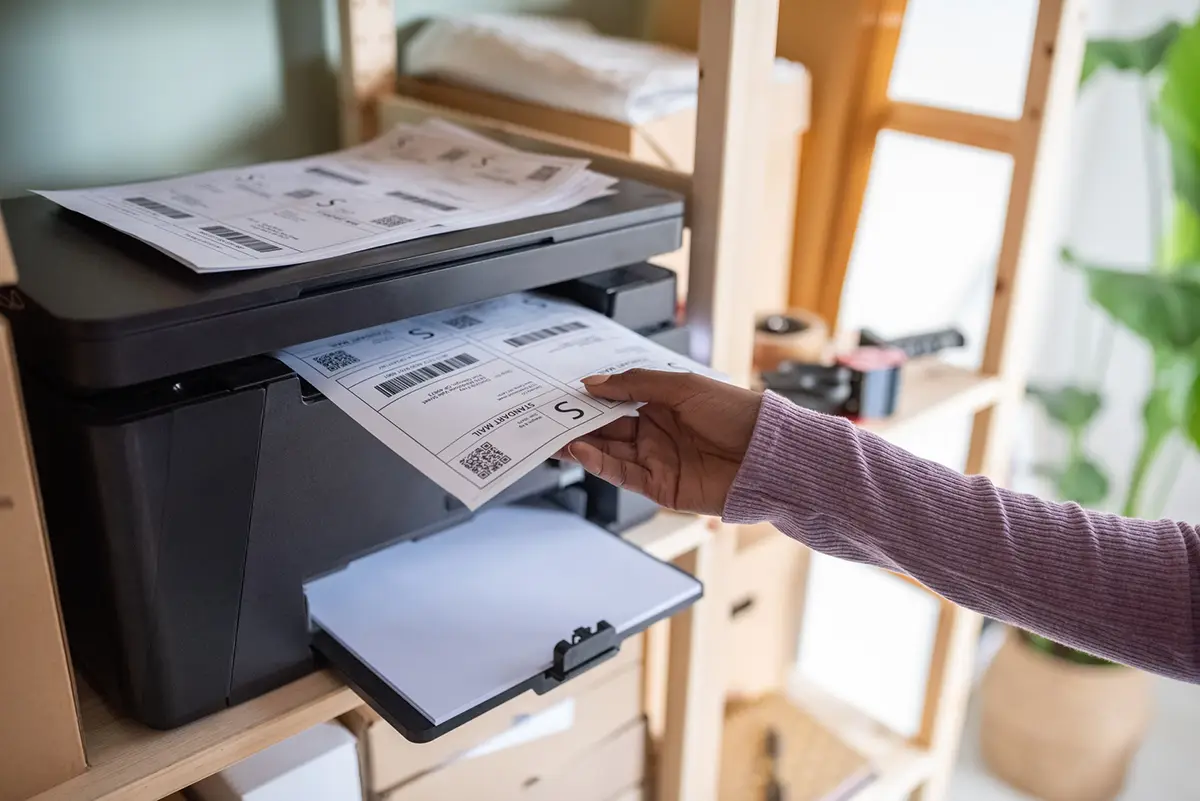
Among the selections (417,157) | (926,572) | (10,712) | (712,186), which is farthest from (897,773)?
(10,712)

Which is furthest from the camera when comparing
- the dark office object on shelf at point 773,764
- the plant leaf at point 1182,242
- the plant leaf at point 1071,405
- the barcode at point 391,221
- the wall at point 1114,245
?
the wall at point 1114,245

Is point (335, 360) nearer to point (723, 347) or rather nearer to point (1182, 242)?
point (723, 347)

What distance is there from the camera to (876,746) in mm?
1344

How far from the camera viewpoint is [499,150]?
2.83 ft

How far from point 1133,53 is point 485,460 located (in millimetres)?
1236

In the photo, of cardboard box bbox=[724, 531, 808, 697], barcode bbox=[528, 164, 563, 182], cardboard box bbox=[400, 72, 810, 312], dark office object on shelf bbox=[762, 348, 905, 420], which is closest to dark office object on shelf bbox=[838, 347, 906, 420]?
dark office object on shelf bbox=[762, 348, 905, 420]

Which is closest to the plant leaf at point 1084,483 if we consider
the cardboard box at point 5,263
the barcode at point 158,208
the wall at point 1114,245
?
the wall at point 1114,245

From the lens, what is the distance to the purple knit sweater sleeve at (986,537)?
641mm

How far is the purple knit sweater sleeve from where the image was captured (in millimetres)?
641

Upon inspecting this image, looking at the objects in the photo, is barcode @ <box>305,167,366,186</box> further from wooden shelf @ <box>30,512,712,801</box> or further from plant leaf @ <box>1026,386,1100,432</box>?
plant leaf @ <box>1026,386,1100,432</box>

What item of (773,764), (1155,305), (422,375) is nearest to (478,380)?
(422,375)

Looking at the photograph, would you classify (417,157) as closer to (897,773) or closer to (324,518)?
(324,518)

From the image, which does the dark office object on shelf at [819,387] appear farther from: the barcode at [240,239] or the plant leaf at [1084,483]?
the plant leaf at [1084,483]

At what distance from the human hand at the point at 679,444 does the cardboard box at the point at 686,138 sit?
0.18m
